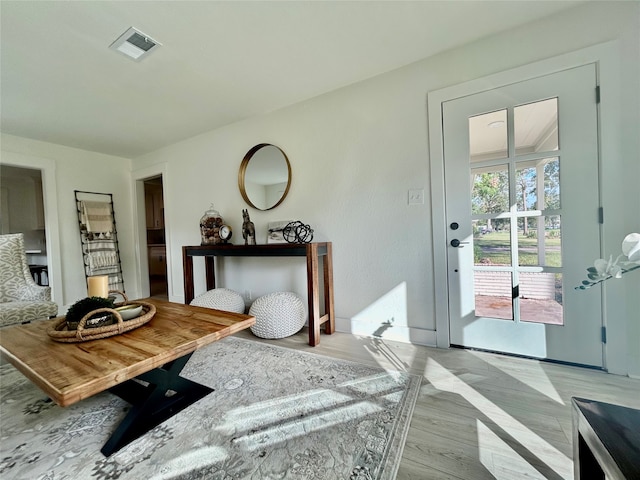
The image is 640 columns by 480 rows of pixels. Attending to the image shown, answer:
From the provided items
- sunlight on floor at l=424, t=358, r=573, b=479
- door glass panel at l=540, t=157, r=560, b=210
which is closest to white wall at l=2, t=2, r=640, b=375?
door glass panel at l=540, t=157, r=560, b=210

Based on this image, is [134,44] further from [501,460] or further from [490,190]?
[501,460]

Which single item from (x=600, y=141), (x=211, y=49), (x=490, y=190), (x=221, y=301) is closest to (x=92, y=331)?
(x=221, y=301)

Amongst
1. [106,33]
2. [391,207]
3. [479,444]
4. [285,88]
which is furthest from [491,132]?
[106,33]

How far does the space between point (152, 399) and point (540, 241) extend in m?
2.47

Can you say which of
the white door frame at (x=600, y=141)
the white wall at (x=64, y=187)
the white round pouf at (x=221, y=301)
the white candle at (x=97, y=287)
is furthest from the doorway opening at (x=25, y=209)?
the white door frame at (x=600, y=141)

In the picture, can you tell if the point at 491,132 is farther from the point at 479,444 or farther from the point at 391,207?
the point at 479,444

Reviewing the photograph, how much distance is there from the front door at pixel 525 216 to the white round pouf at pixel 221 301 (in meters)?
1.98

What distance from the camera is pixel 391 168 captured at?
2.19 metres

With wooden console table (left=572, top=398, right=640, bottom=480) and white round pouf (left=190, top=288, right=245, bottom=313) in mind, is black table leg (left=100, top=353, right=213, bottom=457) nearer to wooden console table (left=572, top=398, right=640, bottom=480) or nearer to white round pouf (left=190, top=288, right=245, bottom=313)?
white round pouf (left=190, top=288, right=245, bottom=313)

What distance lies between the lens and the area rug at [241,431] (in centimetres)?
100

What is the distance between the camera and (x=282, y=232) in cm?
266

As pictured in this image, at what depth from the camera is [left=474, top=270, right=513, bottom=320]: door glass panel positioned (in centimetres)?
184

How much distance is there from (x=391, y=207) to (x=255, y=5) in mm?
1623

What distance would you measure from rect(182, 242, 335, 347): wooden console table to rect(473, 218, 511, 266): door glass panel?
1.19 meters
